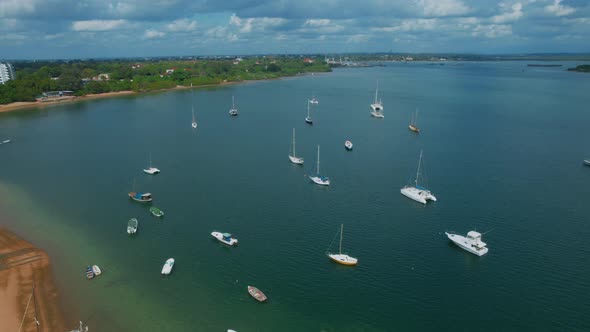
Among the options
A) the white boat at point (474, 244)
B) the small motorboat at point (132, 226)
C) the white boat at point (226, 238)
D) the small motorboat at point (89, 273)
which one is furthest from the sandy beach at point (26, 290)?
the white boat at point (474, 244)

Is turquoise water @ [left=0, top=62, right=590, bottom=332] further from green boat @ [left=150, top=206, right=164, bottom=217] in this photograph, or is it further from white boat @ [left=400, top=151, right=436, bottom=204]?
white boat @ [left=400, top=151, right=436, bottom=204]

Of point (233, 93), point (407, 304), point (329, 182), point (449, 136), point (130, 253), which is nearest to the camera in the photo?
point (407, 304)

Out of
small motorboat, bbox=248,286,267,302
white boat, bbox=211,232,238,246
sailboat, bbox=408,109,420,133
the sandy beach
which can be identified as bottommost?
the sandy beach

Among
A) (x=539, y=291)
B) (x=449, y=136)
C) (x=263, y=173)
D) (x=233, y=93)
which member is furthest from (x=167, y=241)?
(x=233, y=93)

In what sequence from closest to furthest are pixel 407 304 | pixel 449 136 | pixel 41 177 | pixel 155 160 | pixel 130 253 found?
pixel 407 304 → pixel 130 253 → pixel 41 177 → pixel 155 160 → pixel 449 136

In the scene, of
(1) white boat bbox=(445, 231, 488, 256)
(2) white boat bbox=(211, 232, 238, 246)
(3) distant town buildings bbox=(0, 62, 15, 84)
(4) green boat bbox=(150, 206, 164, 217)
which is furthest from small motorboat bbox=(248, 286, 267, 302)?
(3) distant town buildings bbox=(0, 62, 15, 84)

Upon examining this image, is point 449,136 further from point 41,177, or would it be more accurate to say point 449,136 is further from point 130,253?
point 41,177
